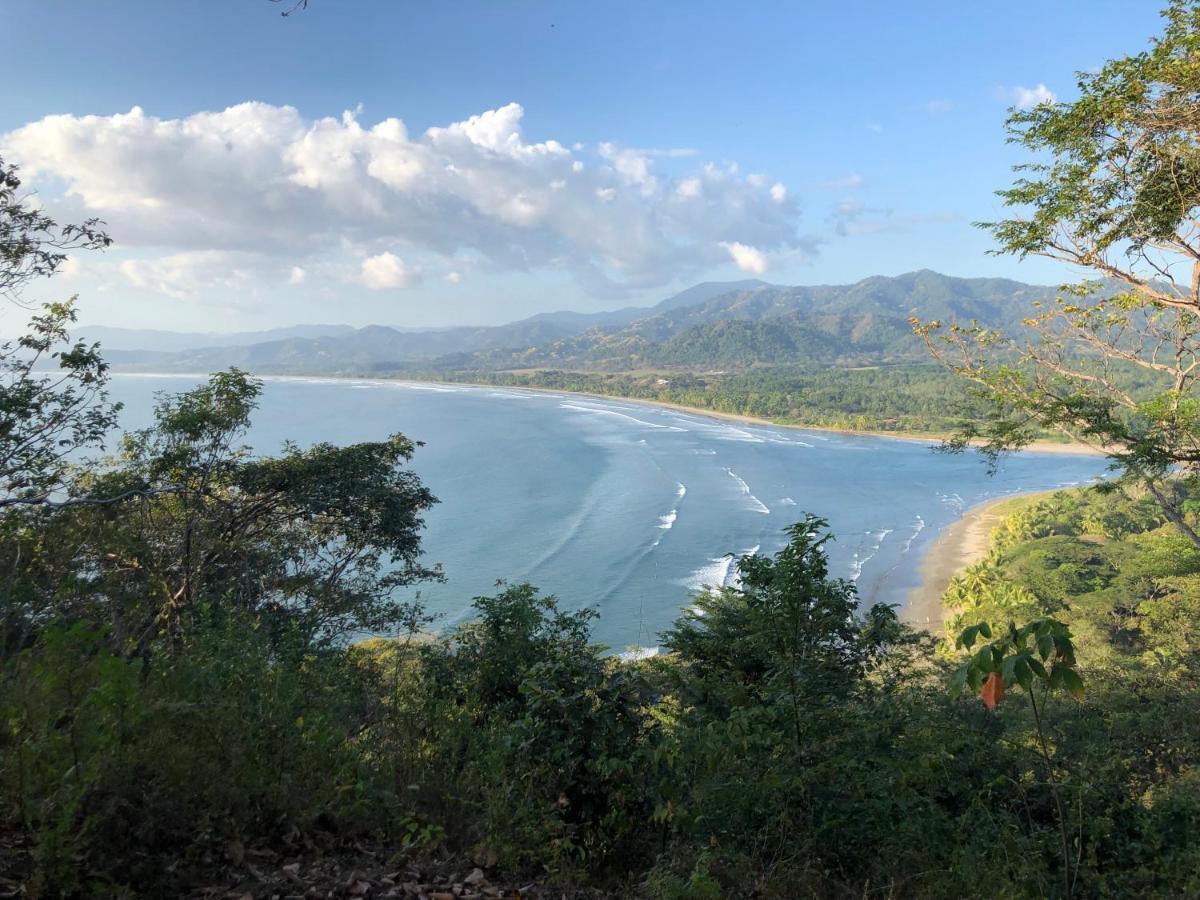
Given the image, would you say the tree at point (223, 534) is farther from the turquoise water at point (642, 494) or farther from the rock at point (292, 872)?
the turquoise water at point (642, 494)

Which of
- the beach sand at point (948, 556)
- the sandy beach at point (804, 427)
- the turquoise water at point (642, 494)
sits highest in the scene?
the sandy beach at point (804, 427)

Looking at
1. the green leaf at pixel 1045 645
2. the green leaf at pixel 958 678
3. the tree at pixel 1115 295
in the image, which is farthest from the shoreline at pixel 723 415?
the green leaf at pixel 1045 645

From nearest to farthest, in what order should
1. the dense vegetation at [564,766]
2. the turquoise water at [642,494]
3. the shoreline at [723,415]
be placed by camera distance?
the dense vegetation at [564,766] → the turquoise water at [642,494] → the shoreline at [723,415]

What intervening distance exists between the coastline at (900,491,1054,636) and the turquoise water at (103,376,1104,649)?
0.69 metres

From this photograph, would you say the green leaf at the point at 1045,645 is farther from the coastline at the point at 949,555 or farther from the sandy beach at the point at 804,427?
the sandy beach at the point at 804,427

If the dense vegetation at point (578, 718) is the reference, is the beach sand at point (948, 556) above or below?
below

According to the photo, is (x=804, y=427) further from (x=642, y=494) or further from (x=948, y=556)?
(x=948, y=556)

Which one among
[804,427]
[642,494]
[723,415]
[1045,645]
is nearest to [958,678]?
[1045,645]

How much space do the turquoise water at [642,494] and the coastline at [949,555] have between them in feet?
2.25

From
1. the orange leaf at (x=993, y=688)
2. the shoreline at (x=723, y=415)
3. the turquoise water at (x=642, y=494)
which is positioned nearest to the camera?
the orange leaf at (x=993, y=688)

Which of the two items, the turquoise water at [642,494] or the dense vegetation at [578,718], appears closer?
the dense vegetation at [578,718]

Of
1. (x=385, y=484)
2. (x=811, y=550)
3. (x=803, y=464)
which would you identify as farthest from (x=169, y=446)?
(x=803, y=464)

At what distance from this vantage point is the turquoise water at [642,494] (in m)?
25.5

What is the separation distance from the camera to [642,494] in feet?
129
